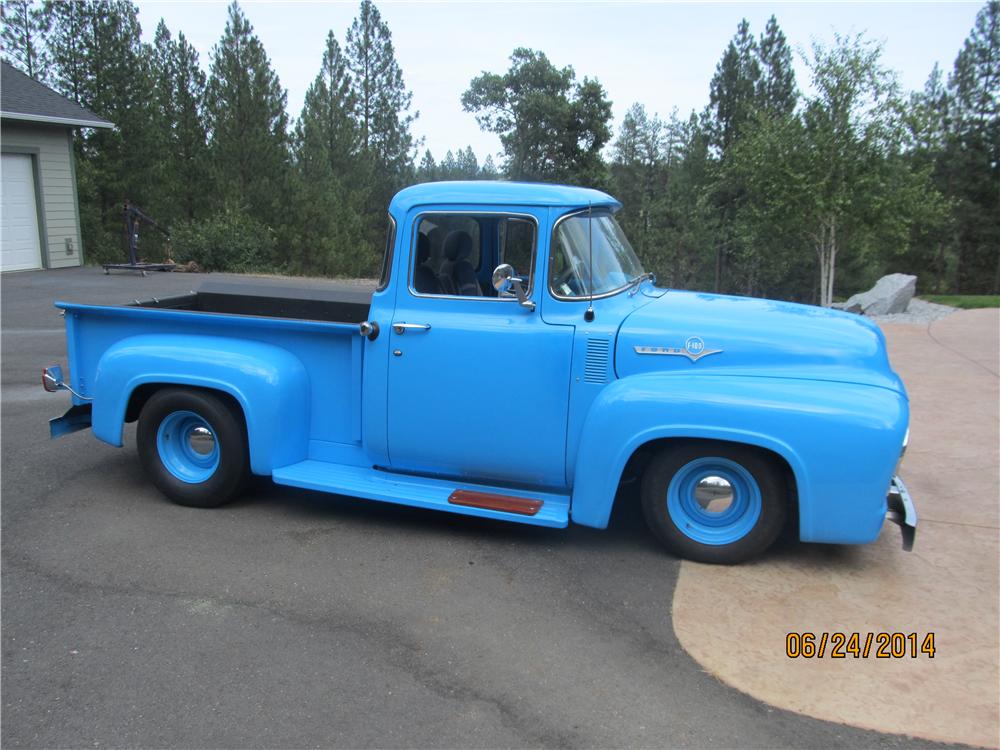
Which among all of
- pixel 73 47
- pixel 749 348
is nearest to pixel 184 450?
pixel 749 348

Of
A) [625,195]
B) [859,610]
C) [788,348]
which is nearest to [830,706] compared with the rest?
[859,610]

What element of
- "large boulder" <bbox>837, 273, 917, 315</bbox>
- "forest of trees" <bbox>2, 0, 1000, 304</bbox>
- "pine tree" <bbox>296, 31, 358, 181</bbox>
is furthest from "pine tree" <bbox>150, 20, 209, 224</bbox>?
"large boulder" <bbox>837, 273, 917, 315</bbox>

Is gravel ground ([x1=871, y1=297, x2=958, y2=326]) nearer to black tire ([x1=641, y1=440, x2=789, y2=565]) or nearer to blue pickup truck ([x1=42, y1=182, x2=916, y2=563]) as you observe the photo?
blue pickup truck ([x1=42, y1=182, x2=916, y2=563])

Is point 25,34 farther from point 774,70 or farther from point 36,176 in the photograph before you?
point 774,70

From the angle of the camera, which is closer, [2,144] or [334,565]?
[334,565]

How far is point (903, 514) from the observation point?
4.30m

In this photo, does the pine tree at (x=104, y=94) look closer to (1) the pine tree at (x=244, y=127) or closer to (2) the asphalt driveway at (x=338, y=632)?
(1) the pine tree at (x=244, y=127)

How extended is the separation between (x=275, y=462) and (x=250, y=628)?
1.38 meters

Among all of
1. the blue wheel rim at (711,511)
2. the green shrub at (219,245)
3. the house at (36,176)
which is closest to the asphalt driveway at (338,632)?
the blue wheel rim at (711,511)

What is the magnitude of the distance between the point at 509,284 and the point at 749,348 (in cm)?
140

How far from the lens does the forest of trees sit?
51.2ft

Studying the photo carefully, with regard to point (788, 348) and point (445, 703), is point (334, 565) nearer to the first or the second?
point (445, 703)

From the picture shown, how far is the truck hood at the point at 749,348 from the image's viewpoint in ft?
14.5

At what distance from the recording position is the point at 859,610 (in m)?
4.04
